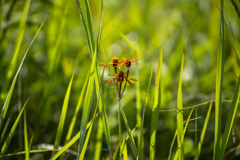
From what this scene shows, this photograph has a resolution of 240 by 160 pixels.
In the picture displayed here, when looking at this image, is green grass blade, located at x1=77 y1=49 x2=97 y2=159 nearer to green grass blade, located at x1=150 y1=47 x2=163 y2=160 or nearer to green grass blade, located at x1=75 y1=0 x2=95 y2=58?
green grass blade, located at x1=75 y1=0 x2=95 y2=58

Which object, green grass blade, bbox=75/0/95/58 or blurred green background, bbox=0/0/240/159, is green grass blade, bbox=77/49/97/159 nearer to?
green grass blade, bbox=75/0/95/58

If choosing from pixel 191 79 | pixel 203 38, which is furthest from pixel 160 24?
pixel 191 79

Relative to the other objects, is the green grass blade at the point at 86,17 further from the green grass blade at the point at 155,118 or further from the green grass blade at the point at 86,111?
the green grass blade at the point at 155,118

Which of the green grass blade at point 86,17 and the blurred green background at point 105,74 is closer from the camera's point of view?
the green grass blade at point 86,17

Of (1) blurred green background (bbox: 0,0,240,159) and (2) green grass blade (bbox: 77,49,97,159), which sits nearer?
(2) green grass blade (bbox: 77,49,97,159)

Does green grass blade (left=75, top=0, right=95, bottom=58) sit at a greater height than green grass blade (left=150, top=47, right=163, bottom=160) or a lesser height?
greater

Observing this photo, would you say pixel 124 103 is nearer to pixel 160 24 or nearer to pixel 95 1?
pixel 95 1

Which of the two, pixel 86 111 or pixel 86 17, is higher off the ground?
pixel 86 17

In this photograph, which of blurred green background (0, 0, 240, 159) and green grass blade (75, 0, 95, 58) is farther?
blurred green background (0, 0, 240, 159)

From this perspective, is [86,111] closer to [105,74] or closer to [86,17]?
[86,17]

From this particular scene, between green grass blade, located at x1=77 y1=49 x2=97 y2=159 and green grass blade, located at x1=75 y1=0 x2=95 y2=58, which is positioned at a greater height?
green grass blade, located at x1=75 y1=0 x2=95 y2=58

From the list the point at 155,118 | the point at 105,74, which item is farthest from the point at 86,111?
the point at 105,74

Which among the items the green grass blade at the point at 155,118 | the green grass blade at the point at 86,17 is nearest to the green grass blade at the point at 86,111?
the green grass blade at the point at 86,17

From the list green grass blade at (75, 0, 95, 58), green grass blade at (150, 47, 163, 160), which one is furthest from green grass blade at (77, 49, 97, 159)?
green grass blade at (150, 47, 163, 160)
